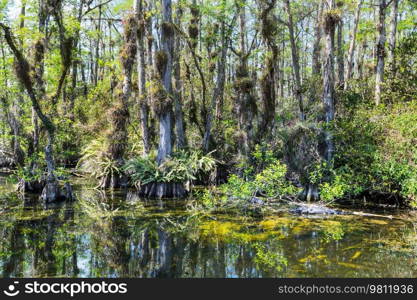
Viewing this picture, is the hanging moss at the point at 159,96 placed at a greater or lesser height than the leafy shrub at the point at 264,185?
greater

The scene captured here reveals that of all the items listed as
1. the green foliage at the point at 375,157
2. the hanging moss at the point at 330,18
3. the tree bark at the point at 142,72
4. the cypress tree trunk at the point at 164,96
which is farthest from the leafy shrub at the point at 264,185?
the tree bark at the point at 142,72

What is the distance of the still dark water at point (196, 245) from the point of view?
6.25 meters

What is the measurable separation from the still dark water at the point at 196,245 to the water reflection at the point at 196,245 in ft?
0.06

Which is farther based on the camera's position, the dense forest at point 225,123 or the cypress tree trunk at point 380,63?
the cypress tree trunk at point 380,63

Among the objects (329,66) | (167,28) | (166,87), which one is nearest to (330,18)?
(329,66)

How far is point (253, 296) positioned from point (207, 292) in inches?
24.7

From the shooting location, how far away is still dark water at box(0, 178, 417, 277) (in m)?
6.25

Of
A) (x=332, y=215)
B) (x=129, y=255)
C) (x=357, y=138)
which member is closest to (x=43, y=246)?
(x=129, y=255)

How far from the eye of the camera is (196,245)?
25.7ft

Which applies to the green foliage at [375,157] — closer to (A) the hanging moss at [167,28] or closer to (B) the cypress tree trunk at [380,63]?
(B) the cypress tree trunk at [380,63]

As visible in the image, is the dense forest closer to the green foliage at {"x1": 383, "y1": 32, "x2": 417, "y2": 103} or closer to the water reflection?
the green foliage at {"x1": 383, "y1": 32, "x2": 417, "y2": 103}

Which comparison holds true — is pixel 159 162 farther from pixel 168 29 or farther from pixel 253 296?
pixel 253 296

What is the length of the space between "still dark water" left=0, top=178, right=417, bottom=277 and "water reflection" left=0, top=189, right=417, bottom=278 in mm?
17

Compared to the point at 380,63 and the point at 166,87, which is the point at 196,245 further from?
the point at 380,63
